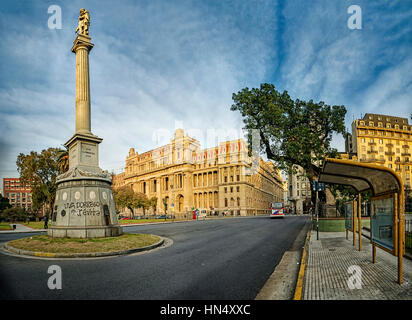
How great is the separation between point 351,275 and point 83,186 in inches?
501

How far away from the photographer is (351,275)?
6.37 m

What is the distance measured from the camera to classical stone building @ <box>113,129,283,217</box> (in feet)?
265

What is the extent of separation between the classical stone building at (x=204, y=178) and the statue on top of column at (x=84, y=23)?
201ft

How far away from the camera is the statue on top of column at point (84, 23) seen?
16906 millimetres

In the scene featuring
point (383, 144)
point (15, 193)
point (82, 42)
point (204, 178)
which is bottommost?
point (15, 193)

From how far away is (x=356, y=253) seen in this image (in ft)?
31.2

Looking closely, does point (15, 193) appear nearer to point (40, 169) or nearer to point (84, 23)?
point (40, 169)

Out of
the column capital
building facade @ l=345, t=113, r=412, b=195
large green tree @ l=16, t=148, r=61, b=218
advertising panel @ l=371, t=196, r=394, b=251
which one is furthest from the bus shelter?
building facade @ l=345, t=113, r=412, b=195

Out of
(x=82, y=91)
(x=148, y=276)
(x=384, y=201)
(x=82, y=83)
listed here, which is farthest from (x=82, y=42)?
(x=384, y=201)

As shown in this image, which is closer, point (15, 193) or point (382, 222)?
point (382, 222)

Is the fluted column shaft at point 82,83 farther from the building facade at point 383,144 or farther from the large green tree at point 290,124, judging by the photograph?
the building facade at point 383,144

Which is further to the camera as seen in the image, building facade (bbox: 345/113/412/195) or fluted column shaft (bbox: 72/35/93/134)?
building facade (bbox: 345/113/412/195)

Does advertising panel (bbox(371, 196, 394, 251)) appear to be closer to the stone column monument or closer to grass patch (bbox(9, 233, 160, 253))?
grass patch (bbox(9, 233, 160, 253))

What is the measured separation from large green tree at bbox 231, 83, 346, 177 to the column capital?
41.8 feet
